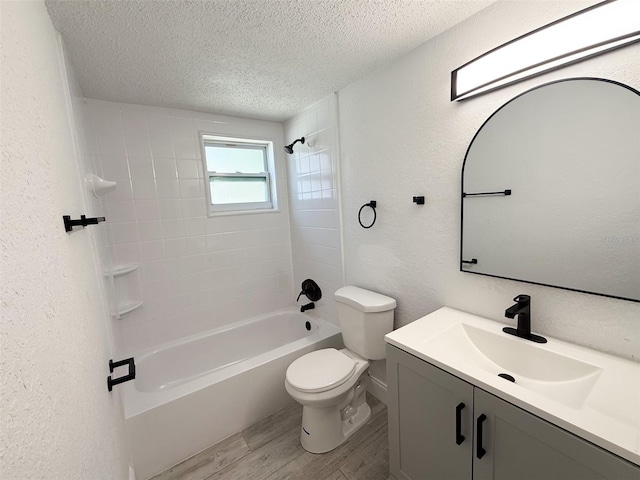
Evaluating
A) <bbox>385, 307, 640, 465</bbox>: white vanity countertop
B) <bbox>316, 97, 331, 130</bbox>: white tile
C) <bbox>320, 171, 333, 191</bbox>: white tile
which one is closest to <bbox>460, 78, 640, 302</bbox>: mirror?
<bbox>385, 307, 640, 465</bbox>: white vanity countertop

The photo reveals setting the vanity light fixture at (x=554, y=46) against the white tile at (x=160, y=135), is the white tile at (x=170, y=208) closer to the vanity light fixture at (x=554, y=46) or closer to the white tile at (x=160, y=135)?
the white tile at (x=160, y=135)

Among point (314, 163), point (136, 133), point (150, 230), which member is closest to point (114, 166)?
point (136, 133)

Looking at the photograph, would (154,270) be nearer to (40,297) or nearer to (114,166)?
(114,166)

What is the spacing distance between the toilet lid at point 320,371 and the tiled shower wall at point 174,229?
1132mm

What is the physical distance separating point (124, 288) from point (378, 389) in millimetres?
2069

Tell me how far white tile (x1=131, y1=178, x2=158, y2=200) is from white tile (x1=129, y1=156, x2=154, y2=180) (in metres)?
0.03

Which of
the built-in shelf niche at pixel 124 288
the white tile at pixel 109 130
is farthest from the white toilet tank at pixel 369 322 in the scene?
the white tile at pixel 109 130

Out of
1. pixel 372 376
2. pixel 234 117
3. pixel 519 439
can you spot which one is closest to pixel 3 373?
pixel 519 439

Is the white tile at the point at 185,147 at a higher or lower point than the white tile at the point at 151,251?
higher

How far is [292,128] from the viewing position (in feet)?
8.41

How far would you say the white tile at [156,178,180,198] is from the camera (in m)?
2.18

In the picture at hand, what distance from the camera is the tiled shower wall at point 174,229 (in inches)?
79.9

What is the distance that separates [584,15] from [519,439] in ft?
4.66

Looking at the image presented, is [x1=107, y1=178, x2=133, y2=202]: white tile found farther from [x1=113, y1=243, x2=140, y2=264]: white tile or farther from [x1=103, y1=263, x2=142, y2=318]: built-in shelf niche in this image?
[x1=103, y1=263, x2=142, y2=318]: built-in shelf niche
